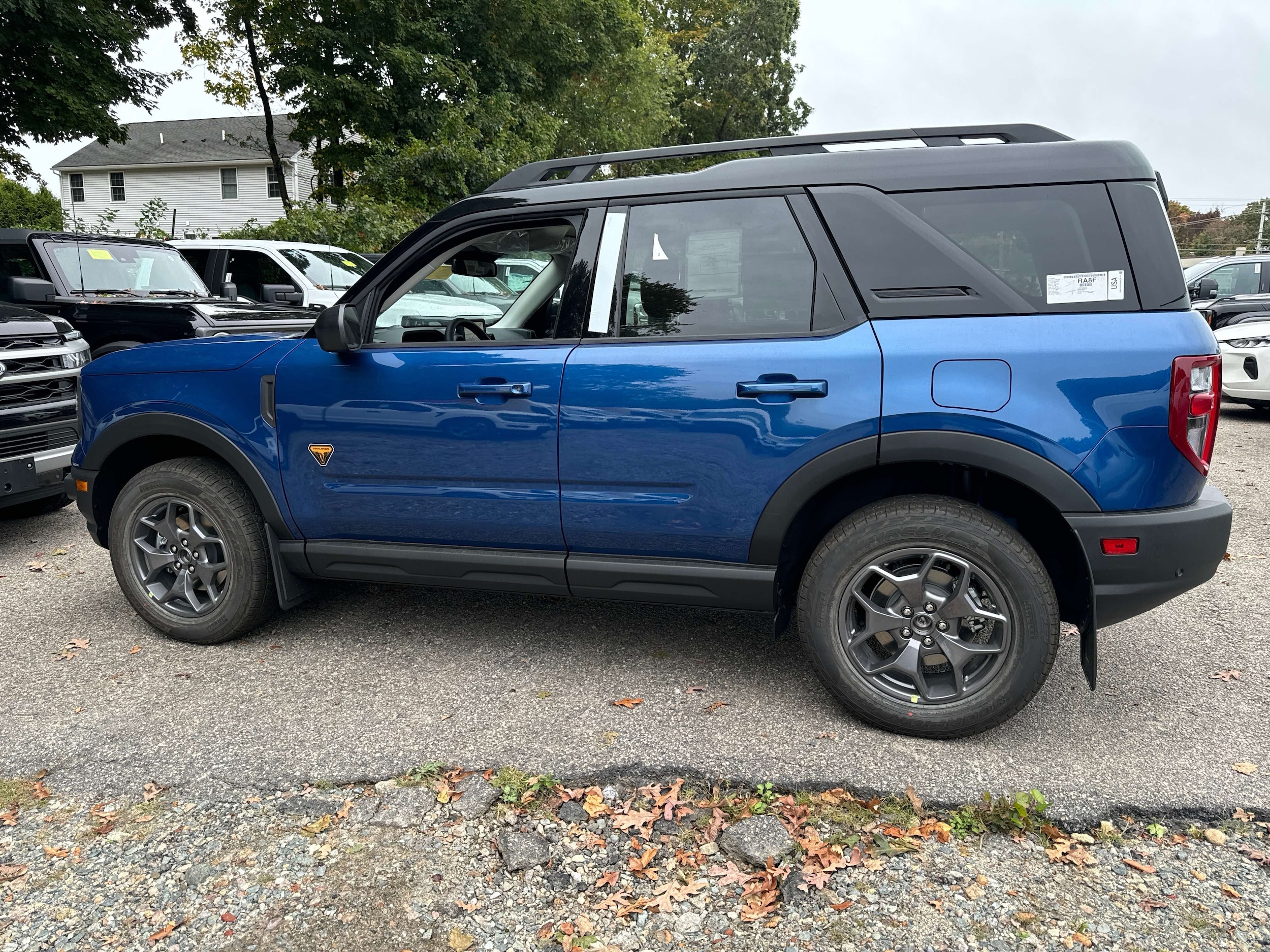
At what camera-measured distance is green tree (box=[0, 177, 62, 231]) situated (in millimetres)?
26016

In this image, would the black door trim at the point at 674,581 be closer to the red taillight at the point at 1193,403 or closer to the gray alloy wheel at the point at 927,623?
the gray alloy wheel at the point at 927,623

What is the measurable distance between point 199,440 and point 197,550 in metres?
0.51

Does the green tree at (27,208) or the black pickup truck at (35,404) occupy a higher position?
the green tree at (27,208)

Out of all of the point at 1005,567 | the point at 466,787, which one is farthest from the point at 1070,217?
the point at 466,787

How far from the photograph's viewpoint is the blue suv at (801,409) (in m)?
2.88

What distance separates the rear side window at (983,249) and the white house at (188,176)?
38.1m

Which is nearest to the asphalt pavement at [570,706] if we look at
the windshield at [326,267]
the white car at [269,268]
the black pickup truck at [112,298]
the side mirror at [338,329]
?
the side mirror at [338,329]

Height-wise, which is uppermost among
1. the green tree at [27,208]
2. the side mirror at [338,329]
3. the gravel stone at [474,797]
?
the green tree at [27,208]

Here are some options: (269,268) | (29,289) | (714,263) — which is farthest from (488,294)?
(269,268)

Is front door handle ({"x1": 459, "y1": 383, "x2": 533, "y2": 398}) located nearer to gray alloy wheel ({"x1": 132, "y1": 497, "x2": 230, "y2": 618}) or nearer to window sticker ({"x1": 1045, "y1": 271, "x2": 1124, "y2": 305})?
gray alloy wheel ({"x1": 132, "y1": 497, "x2": 230, "y2": 618})

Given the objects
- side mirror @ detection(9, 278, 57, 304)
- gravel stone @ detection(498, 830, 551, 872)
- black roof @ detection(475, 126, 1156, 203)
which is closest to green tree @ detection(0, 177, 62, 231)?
side mirror @ detection(9, 278, 57, 304)

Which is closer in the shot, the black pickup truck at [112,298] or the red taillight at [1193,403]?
the red taillight at [1193,403]

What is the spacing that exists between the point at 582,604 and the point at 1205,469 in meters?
2.72

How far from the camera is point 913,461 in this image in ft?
9.95
